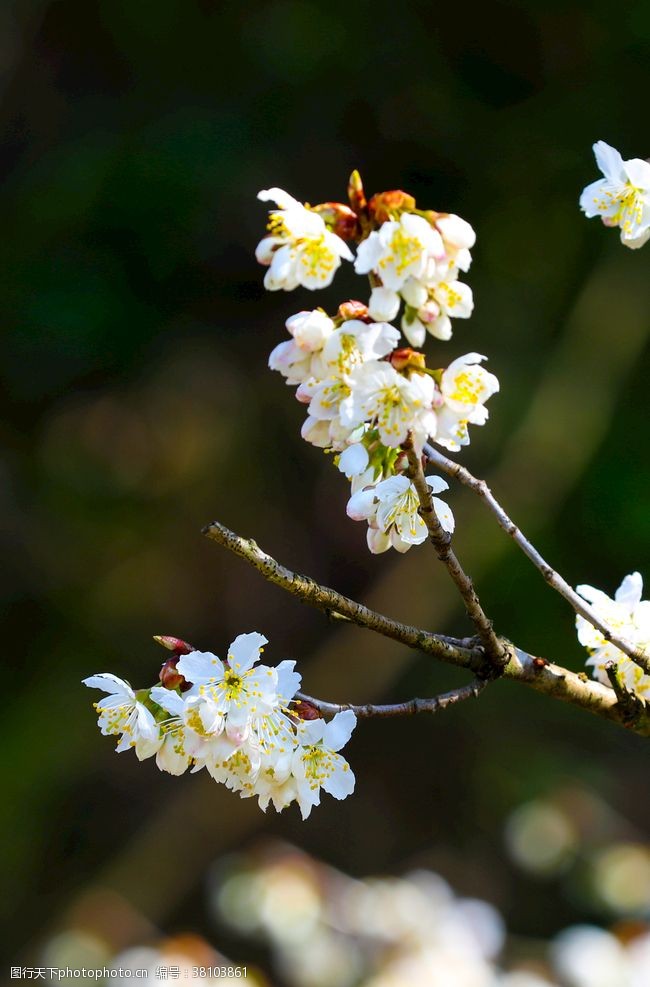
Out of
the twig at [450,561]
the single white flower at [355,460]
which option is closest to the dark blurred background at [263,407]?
the twig at [450,561]

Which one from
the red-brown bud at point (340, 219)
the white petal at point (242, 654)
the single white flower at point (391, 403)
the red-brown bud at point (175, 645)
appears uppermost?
the red-brown bud at point (340, 219)

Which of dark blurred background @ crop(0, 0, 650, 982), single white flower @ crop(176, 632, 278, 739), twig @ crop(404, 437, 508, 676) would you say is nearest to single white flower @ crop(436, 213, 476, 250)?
twig @ crop(404, 437, 508, 676)

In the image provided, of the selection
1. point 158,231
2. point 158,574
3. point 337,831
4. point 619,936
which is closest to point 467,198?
point 158,231

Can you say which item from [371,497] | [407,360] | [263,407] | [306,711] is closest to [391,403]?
[407,360]

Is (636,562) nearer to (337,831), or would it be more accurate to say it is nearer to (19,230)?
(337,831)

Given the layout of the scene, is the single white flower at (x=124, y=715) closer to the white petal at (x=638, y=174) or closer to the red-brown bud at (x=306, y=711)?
the red-brown bud at (x=306, y=711)

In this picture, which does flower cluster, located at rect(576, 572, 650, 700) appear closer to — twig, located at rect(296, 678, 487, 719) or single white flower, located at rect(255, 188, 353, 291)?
twig, located at rect(296, 678, 487, 719)
